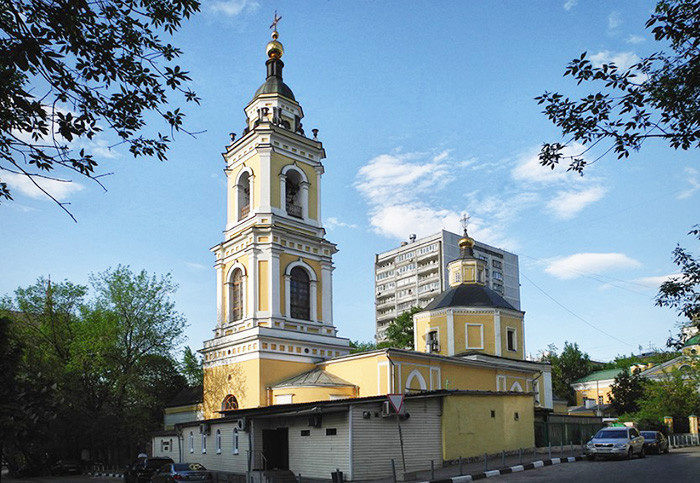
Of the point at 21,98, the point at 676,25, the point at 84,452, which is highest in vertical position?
the point at 676,25

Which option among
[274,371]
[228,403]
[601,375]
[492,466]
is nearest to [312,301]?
[274,371]

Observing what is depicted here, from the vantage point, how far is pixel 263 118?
125ft

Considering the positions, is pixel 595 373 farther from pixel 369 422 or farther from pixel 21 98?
pixel 21 98

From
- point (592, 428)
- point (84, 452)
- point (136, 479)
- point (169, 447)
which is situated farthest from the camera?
point (84, 452)

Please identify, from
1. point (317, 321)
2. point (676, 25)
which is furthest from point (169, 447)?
point (676, 25)

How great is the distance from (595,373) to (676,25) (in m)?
75.9

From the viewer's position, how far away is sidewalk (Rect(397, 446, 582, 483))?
19.1 meters

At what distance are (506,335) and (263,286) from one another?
1795 centimetres

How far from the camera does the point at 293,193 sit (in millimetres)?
38188

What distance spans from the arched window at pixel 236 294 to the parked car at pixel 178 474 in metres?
14.2

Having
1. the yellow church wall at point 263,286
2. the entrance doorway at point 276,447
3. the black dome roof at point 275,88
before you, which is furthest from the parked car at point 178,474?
the black dome roof at point 275,88

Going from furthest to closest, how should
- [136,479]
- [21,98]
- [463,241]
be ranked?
[463,241] → [136,479] → [21,98]

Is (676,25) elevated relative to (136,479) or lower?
elevated

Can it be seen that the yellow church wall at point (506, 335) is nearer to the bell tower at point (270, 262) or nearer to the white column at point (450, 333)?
the white column at point (450, 333)
